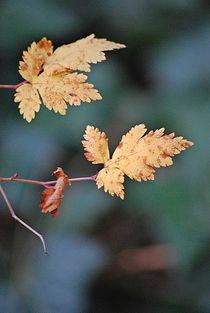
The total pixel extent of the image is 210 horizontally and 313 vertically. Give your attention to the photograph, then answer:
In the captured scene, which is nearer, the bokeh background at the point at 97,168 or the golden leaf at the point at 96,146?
the golden leaf at the point at 96,146

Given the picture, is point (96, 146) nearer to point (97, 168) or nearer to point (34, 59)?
point (34, 59)

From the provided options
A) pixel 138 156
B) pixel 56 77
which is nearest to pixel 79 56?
pixel 56 77

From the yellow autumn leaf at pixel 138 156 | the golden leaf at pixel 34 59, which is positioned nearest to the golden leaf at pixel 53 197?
the yellow autumn leaf at pixel 138 156

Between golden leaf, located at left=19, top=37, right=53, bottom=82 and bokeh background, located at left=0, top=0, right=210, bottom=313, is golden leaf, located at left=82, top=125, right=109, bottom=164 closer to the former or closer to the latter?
golden leaf, located at left=19, top=37, right=53, bottom=82

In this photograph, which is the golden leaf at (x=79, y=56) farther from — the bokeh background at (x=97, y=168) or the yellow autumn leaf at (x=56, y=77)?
the bokeh background at (x=97, y=168)

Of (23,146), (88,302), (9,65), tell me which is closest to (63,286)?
(88,302)

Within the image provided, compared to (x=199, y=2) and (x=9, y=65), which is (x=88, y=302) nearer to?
(x=9, y=65)
